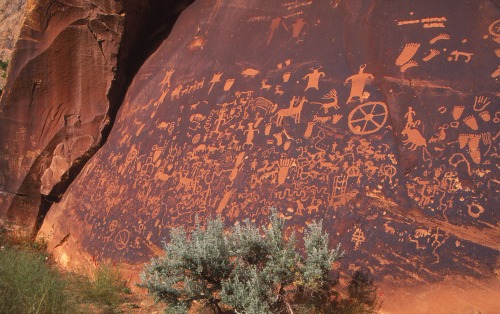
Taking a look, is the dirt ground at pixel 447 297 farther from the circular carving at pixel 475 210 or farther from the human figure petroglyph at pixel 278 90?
the human figure petroglyph at pixel 278 90

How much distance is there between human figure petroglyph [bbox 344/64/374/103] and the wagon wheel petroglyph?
0.13 metres

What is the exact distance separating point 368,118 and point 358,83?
0.40 m

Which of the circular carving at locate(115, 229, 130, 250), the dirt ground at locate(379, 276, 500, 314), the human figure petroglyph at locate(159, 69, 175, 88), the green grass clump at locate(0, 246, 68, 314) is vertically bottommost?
the circular carving at locate(115, 229, 130, 250)

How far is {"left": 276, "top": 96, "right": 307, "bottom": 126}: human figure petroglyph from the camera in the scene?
4.59 m

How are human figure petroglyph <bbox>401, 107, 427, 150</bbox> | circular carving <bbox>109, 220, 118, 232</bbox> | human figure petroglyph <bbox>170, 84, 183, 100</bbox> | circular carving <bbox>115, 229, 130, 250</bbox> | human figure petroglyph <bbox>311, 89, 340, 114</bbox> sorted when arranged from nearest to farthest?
1. human figure petroglyph <bbox>401, 107, 427, 150</bbox>
2. human figure petroglyph <bbox>311, 89, 340, 114</bbox>
3. circular carving <bbox>115, 229, 130, 250</bbox>
4. circular carving <bbox>109, 220, 118, 232</bbox>
5. human figure petroglyph <bbox>170, 84, 183, 100</bbox>

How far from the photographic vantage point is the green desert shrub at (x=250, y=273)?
3098 millimetres

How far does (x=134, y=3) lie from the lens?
714 centimetres

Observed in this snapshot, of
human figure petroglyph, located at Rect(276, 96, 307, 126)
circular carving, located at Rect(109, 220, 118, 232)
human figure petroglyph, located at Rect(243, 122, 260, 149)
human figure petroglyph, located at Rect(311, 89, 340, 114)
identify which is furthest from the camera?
circular carving, located at Rect(109, 220, 118, 232)

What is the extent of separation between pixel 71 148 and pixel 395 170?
4566 mm

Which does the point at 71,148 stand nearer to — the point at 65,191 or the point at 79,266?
the point at 65,191

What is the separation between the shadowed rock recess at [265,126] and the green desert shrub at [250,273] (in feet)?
1.47

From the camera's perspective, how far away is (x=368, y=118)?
4098 millimetres

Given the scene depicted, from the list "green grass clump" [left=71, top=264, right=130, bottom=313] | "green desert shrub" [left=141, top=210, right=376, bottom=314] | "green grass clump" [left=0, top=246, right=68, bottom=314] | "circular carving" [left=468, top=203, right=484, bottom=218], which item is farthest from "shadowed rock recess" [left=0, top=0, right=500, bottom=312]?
"green grass clump" [left=0, top=246, right=68, bottom=314]

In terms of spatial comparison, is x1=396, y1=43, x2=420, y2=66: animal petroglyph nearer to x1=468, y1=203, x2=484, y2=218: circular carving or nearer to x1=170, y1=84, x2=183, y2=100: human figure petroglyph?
x1=468, y1=203, x2=484, y2=218: circular carving
